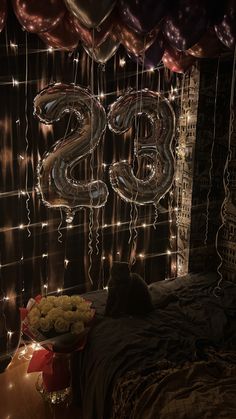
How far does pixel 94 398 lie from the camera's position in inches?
67.6

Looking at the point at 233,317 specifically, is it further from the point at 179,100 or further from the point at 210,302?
the point at 179,100

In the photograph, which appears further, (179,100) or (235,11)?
(179,100)

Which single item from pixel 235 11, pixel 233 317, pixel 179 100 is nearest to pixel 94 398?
pixel 233 317

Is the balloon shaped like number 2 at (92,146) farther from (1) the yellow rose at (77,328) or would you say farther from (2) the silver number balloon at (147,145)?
(1) the yellow rose at (77,328)

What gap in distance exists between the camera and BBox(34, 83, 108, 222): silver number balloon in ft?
6.70

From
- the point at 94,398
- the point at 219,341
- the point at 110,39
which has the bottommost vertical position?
the point at 94,398

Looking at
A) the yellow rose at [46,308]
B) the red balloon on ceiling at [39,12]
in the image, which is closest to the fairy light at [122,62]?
the red balloon on ceiling at [39,12]

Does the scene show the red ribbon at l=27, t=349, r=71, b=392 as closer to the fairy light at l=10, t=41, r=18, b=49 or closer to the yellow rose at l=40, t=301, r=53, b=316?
the yellow rose at l=40, t=301, r=53, b=316

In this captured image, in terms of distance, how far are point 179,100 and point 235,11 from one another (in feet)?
3.87

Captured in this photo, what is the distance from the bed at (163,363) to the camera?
144cm

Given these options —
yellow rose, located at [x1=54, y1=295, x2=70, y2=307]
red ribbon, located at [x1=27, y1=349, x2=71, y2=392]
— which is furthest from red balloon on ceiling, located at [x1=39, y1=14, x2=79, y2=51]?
red ribbon, located at [x1=27, y1=349, x2=71, y2=392]

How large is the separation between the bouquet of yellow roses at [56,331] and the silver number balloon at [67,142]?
2.01ft

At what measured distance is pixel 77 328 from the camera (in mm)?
1832

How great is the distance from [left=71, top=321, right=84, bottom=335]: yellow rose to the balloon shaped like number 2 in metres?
0.70
